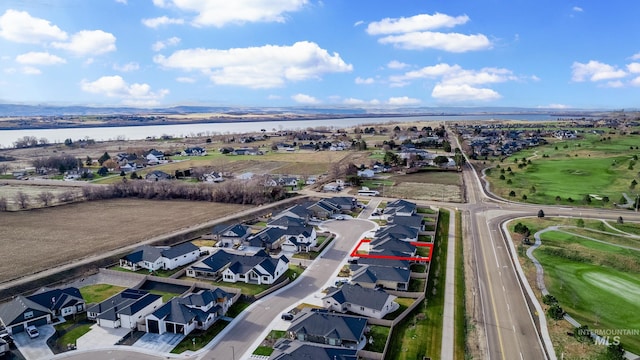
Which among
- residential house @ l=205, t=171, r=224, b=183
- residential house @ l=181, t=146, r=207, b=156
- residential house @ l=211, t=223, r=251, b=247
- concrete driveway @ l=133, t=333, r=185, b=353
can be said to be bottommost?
concrete driveway @ l=133, t=333, r=185, b=353

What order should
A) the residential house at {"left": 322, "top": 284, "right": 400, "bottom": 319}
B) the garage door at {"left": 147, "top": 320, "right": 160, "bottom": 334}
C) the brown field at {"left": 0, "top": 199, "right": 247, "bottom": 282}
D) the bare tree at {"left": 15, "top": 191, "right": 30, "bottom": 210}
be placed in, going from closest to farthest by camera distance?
the garage door at {"left": 147, "top": 320, "right": 160, "bottom": 334} < the residential house at {"left": 322, "top": 284, "right": 400, "bottom": 319} < the brown field at {"left": 0, "top": 199, "right": 247, "bottom": 282} < the bare tree at {"left": 15, "top": 191, "right": 30, "bottom": 210}

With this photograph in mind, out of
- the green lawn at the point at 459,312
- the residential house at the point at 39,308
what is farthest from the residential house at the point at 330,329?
the residential house at the point at 39,308

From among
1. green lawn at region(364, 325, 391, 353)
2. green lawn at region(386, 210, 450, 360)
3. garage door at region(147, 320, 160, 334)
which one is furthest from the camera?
garage door at region(147, 320, 160, 334)

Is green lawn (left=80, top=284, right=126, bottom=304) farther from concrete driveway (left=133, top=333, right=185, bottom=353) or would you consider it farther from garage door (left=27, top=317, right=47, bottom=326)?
concrete driveway (left=133, top=333, right=185, bottom=353)

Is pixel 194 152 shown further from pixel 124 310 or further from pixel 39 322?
pixel 124 310

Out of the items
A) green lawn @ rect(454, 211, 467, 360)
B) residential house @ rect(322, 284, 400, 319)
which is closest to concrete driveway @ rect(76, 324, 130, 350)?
residential house @ rect(322, 284, 400, 319)

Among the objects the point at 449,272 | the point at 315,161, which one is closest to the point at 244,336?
the point at 449,272

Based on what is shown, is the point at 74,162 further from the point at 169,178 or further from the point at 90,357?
→ the point at 90,357
